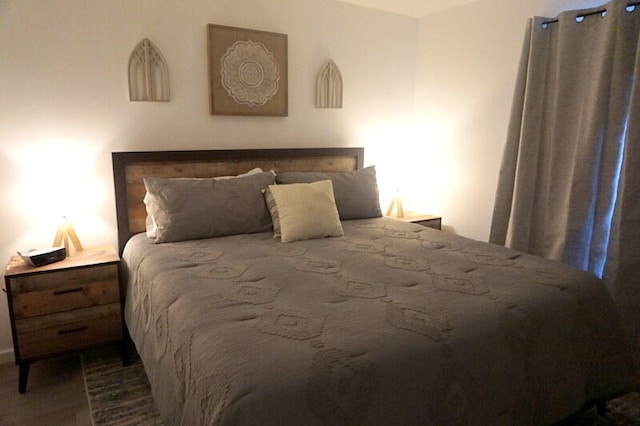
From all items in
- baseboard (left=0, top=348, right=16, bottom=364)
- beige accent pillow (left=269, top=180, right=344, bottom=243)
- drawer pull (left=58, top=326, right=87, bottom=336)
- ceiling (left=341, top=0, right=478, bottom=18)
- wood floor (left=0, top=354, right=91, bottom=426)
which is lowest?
wood floor (left=0, top=354, right=91, bottom=426)

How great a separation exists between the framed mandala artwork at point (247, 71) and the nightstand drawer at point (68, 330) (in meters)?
1.48

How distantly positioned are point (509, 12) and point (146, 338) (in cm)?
316

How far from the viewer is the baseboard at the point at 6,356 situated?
95.5 inches

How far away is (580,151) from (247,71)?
2239 mm

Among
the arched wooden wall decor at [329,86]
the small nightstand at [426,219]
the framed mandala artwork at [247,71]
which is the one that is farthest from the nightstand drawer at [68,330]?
the small nightstand at [426,219]

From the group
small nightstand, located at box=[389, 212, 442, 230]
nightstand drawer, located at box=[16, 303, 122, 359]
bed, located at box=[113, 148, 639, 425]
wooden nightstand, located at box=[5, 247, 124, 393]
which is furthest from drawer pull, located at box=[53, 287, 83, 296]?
small nightstand, located at box=[389, 212, 442, 230]

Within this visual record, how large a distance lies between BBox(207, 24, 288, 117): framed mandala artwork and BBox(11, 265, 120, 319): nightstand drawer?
4.30ft

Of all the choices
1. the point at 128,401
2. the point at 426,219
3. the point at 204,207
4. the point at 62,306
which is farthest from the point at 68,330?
the point at 426,219

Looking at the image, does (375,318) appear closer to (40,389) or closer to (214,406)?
(214,406)

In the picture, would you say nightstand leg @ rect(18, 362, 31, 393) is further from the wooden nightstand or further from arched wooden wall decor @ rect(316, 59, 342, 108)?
arched wooden wall decor @ rect(316, 59, 342, 108)

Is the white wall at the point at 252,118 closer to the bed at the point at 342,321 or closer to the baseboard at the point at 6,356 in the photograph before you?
the baseboard at the point at 6,356

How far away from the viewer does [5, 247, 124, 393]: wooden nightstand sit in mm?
2094

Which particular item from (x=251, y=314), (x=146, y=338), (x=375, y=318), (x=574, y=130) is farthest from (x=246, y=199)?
(x=574, y=130)

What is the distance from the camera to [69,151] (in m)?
2.48
